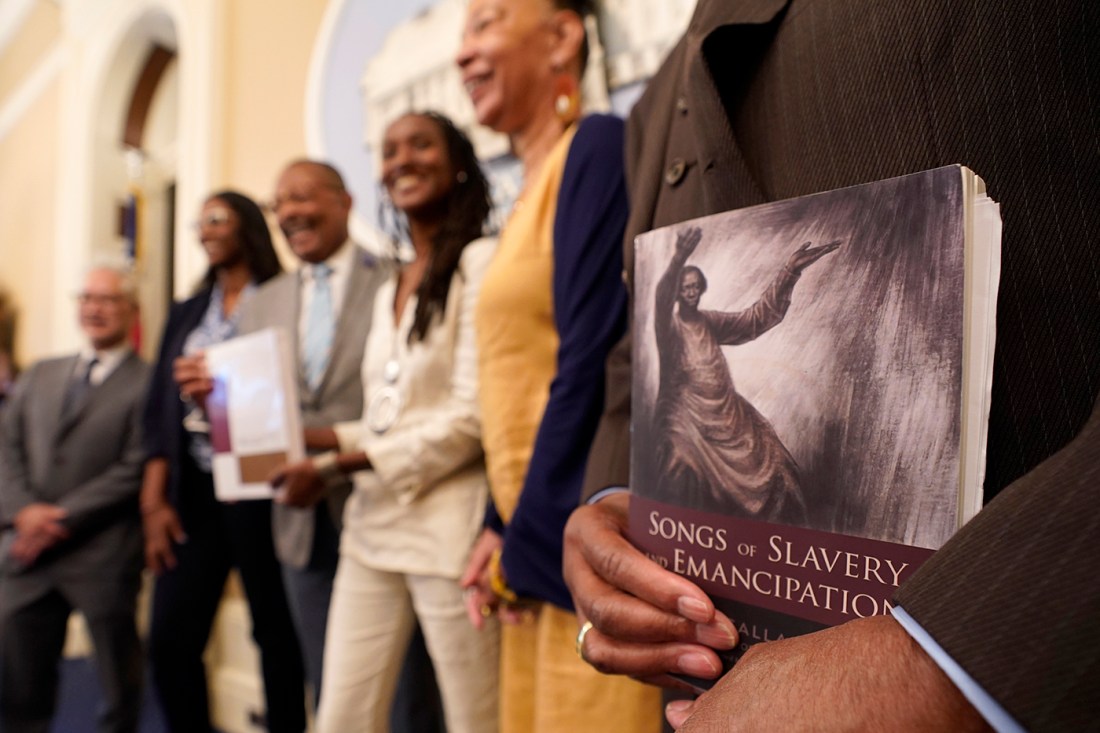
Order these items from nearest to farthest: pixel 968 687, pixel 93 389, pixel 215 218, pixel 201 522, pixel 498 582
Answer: pixel 968 687, pixel 498 582, pixel 201 522, pixel 215 218, pixel 93 389

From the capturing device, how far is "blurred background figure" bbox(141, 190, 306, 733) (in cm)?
155

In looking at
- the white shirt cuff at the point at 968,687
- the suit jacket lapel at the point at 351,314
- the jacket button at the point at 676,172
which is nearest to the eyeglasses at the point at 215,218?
the suit jacket lapel at the point at 351,314

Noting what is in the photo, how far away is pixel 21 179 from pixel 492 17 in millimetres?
4631

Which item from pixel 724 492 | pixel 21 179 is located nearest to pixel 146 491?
pixel 724 492

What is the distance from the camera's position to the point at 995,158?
327mm

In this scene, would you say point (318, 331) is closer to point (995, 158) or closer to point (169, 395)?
point (169, 395)

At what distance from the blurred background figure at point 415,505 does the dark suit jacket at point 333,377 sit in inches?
9.6

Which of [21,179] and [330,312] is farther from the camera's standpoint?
[21,179]

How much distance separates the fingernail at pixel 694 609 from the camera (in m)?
0.35

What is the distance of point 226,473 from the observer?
1.26 metres

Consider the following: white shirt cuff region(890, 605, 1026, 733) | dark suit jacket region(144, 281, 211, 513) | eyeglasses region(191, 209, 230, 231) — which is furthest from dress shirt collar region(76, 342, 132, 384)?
white shirt cuff region(890, 605, 1026, 733)

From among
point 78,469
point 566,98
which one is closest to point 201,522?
point 78,469

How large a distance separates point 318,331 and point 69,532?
1032 mm

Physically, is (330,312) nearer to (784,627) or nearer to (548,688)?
(548,688)
